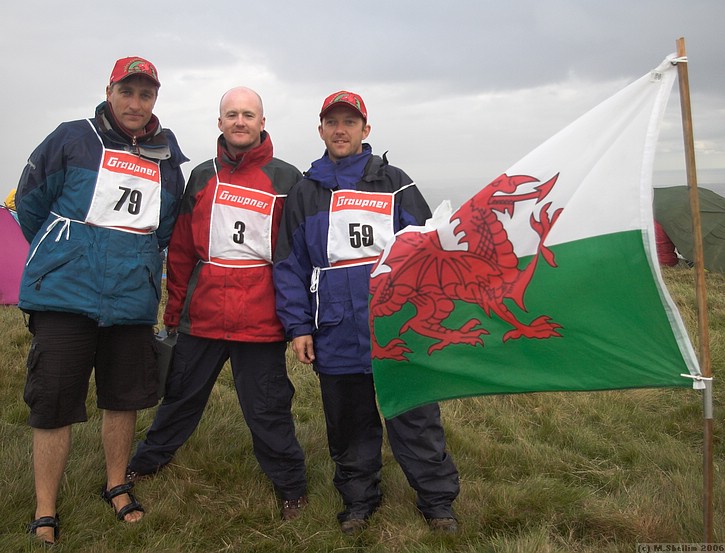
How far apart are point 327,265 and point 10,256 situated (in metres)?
7.20

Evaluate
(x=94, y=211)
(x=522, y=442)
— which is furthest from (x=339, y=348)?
(x=522, y=442)

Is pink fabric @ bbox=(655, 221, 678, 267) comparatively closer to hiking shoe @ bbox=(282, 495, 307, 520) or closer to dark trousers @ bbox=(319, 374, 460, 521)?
dark trousers @ bbox=(319, 374, 460, 521)

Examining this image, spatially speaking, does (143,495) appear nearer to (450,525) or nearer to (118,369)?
(118,369)

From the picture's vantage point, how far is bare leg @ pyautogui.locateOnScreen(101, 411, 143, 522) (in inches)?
147

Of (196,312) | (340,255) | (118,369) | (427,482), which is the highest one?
(340,255)

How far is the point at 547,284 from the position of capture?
2.84 meters

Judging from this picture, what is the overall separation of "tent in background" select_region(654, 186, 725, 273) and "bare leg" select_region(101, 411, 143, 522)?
9939mm

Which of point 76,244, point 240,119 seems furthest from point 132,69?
point 76,244

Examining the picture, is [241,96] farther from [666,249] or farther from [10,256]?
[666,249]

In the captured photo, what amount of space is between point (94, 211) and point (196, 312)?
802mm

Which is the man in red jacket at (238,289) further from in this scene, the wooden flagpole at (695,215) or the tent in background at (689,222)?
the tent in background at (689,222)

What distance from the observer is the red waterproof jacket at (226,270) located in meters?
3.71

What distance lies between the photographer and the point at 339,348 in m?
3.50

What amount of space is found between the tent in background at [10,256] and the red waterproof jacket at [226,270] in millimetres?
6240
